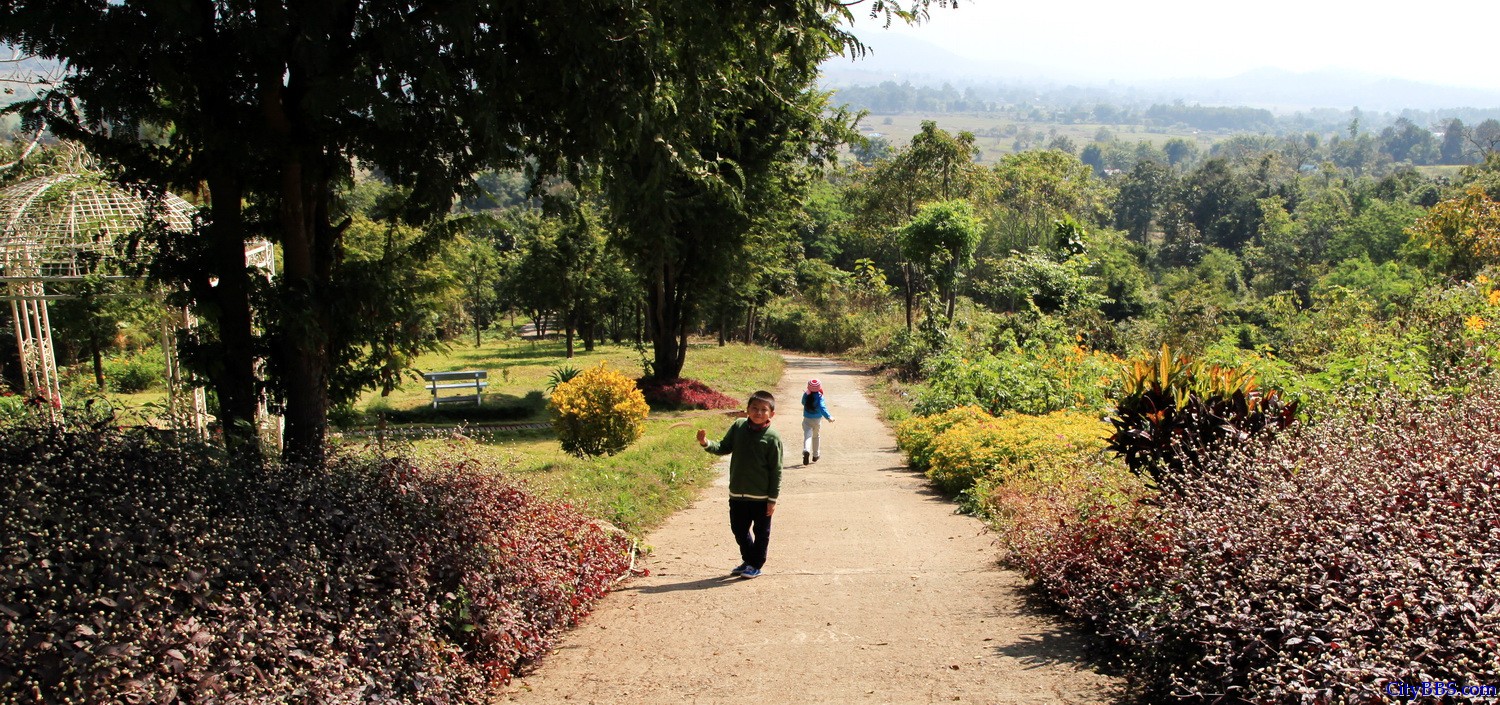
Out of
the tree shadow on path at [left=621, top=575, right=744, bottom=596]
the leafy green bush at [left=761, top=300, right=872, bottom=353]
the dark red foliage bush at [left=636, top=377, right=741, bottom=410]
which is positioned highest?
the tree shadow on path at [left=621, top=575, right=744, bottom=596]

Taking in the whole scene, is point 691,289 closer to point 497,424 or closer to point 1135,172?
point 497,424

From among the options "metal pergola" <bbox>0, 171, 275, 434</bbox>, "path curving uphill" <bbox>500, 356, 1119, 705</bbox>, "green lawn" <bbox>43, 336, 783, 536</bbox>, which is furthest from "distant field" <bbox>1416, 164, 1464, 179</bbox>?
"metal pergola" <bbox>0, 171, 275, 434</bbox>

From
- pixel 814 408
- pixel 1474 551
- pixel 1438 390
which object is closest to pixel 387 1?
pixel 1474 551

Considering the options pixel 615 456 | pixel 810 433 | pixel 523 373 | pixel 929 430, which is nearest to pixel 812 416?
pixel 810 433

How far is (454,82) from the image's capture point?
6789mm

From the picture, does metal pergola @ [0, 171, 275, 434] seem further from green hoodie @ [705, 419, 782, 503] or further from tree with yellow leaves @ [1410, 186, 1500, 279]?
tree with yellow leaves @ [1410, 186, 1500, 279]

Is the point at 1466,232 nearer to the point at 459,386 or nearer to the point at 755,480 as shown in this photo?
the point at 459,386

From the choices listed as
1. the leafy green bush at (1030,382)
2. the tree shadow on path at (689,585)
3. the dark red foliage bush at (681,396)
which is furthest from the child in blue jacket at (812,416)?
the dark red foliage bush at (681,396)

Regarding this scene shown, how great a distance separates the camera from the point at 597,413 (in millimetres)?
14484

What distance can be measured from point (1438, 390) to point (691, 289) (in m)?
20.7

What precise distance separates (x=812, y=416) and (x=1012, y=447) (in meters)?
4.91

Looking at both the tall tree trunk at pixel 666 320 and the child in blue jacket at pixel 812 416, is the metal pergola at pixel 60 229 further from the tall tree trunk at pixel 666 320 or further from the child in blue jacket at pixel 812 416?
the tall tree trunk at pixel 666 320

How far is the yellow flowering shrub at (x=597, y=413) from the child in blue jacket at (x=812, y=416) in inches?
106

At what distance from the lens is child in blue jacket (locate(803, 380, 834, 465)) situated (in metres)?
15.3
